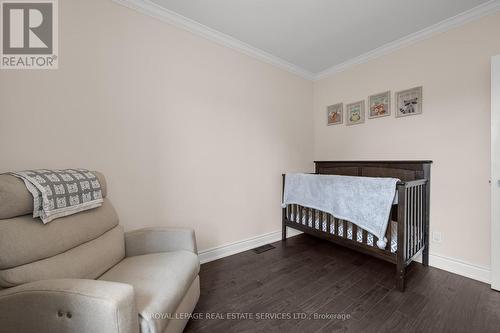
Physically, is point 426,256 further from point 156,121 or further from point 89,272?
point 156,121

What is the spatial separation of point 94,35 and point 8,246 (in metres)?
1.54

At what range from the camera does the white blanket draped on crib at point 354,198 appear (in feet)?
5.56

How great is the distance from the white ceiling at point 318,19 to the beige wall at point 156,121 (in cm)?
25

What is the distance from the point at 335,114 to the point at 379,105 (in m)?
0.58

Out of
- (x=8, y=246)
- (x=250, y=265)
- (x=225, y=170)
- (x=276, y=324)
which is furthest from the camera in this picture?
(x=225, y=170)

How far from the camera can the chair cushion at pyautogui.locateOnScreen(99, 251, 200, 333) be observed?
866 millimetres

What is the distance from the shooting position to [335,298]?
1.55 m

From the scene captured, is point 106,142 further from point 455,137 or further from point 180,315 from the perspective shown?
point 455,137

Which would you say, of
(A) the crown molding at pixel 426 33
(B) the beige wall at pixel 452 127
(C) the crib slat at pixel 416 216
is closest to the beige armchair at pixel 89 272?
(C) the crib slat at pixel 416 216

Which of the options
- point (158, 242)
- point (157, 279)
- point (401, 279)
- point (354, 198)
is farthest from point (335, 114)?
point (157, 279)

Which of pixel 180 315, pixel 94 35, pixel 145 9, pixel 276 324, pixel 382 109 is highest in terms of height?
pixel 145 9

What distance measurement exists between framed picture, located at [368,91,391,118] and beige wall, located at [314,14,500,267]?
0.23 feet

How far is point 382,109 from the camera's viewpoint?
7.93 ft

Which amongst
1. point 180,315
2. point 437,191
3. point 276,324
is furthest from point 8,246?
point 437,191
